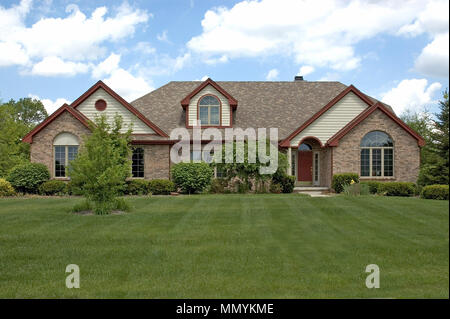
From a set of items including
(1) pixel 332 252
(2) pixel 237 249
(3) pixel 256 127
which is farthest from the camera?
(3) pixel 256 127

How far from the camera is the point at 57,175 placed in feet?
78.1

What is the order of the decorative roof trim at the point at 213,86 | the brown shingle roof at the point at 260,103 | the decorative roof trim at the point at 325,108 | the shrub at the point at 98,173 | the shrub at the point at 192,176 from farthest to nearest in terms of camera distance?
the brown shingle roof at the point at 260,103
the decorative roof trim at the point at 213,86
the decorative roof trim at the point at 325,108
the shrub at the point at 192,176
the shrub at the point at 98,173

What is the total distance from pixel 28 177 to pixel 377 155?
19.9 m

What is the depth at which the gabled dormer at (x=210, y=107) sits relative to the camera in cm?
2548

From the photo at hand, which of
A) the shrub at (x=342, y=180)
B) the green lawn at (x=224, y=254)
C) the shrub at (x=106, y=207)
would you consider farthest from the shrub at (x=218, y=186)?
the green lawn at (x=224, y=254)

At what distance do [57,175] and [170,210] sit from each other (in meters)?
12.5

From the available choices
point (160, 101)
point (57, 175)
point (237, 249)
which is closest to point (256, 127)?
point (160, 101)

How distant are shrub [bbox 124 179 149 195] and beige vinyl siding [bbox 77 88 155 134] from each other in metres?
3.71

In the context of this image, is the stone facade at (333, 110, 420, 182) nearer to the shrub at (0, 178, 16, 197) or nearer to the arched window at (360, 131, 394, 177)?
the arched window at (360, 131, 394, 177)

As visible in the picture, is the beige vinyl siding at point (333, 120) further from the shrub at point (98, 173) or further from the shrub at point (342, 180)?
the shrub at point (98, 173)

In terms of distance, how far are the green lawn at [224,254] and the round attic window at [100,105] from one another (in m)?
12.6

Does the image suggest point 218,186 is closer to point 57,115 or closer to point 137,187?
point 137,187

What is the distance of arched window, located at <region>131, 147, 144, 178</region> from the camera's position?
24.4 meters
